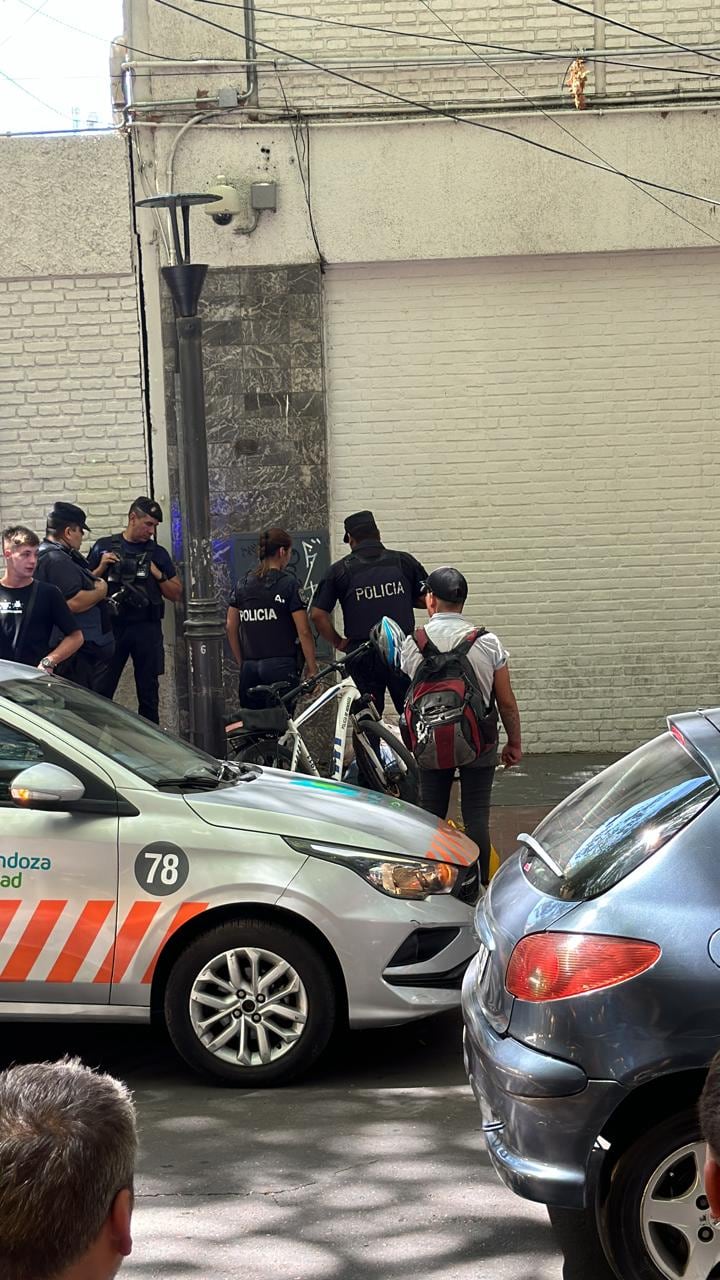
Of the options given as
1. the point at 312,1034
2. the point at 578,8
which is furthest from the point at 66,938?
the point at 578,8

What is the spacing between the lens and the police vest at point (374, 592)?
10.1 metres

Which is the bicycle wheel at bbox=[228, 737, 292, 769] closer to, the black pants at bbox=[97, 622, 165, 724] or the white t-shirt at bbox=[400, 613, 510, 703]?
the white t-shirt at bbox=[400, 613, 510, 703]

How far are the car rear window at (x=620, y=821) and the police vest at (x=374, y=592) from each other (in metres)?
5.50

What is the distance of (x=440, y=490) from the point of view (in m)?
12.4

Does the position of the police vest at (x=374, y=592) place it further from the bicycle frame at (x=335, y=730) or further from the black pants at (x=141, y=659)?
the black pants at (x=141, y=659)

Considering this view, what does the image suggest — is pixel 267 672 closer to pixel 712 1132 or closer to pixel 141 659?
pixel 141 659

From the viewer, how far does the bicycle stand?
353 inches

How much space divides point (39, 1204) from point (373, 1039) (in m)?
4.76

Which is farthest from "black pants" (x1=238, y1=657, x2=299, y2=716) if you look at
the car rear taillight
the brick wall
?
the car rear taillight

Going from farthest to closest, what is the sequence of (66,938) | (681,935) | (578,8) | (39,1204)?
(578,8) → (66,938) → (681,935) → (39,1204)

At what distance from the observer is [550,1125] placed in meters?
3.75

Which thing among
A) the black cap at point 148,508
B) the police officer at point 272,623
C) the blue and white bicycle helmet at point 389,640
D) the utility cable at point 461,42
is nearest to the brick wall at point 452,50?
the utility cable at point 461,42

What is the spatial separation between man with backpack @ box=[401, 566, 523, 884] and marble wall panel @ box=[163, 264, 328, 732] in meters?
4.63

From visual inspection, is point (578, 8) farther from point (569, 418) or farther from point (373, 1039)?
point (373, 1039)
